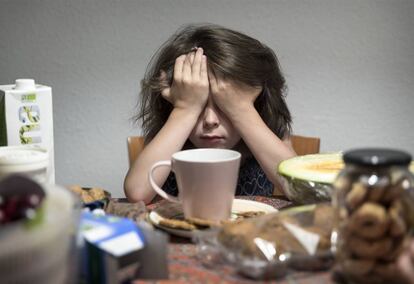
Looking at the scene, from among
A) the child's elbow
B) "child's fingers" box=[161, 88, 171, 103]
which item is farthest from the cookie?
"child's fingers" box=[161, 88, 171, 103]

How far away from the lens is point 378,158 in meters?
0.49

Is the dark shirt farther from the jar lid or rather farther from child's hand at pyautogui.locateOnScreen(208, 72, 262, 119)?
the jar lid

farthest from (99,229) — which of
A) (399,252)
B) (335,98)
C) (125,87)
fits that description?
(335,98)

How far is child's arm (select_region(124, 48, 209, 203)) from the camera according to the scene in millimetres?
1071

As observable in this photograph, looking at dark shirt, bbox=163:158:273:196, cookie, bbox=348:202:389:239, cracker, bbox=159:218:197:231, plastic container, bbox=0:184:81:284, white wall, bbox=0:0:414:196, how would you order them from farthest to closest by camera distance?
white wall, bbox=0:0:414:196 < dark shirt, bbox=163:158:273:196 < cracker, bbox=159:218:197:231 < cookie, bbox=348:202:389:239 < plastic container, bbox=0:184:81:284

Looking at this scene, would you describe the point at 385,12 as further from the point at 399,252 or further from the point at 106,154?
the point at 399,252

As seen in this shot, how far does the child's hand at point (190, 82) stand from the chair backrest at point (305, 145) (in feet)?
1.11

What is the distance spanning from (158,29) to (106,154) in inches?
18.5

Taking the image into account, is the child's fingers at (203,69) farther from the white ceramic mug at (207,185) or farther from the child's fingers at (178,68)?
the white ceramic mug at (207,185)

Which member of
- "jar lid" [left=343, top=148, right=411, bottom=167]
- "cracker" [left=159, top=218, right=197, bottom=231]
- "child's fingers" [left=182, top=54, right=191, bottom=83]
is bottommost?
"cracker" [left=159, top=218, right=197, bottom=231]

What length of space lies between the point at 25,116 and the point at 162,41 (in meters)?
1.04

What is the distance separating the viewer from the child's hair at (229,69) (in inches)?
46.9

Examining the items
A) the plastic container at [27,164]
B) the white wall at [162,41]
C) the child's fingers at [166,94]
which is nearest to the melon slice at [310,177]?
the plastic container at [27,164]

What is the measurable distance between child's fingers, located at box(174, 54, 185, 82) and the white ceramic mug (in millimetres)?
463
